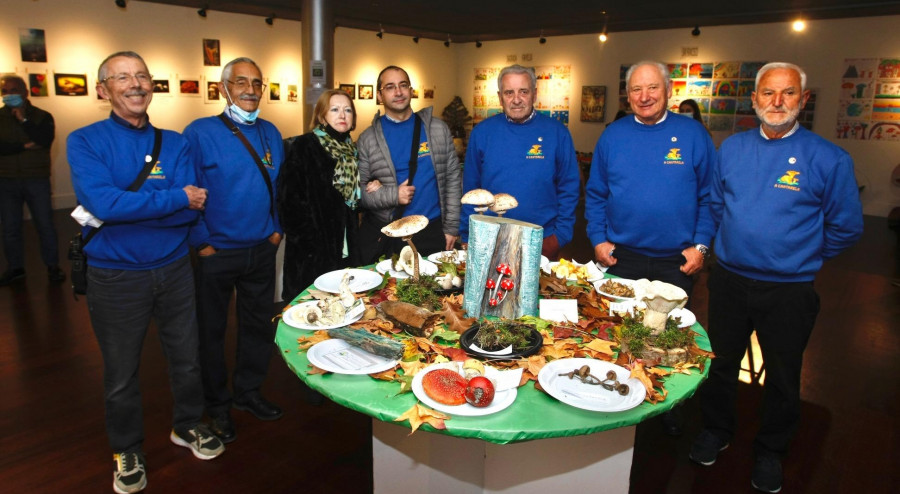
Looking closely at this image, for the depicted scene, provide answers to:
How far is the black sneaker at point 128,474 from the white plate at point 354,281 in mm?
1212

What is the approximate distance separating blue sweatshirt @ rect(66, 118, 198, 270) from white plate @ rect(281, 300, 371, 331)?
71 cm

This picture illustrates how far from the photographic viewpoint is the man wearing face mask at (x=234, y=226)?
2.94 m

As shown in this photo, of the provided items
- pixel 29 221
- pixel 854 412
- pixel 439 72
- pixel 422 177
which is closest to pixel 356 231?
pixel 422 177

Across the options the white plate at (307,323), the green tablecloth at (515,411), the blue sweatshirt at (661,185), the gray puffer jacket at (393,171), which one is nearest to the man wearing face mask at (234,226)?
the gray puffer jacket at (393,171)

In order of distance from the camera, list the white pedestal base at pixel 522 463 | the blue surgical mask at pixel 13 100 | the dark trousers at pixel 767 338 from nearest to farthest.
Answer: the white pedestal base at pixel 522 463
the dark trousers at pixel 767 338
the blue surgical mask at pixel 13 100

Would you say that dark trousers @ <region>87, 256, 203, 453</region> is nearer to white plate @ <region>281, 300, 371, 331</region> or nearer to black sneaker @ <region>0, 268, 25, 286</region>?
white plate @ <region>281, 300, 371, 331</region>

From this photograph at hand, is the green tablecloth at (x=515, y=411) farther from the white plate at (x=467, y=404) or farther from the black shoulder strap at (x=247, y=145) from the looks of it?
the black shoulder strap at (x=247, y=145)

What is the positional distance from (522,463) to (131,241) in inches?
73.1

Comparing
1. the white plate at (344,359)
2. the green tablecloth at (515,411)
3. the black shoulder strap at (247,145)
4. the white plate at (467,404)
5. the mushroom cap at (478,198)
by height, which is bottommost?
the green tablecloth at (515,411)

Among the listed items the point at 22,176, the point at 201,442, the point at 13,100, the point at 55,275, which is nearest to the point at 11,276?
the point at 55,275

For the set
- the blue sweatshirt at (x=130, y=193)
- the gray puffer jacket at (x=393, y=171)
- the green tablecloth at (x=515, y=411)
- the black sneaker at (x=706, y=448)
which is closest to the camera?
the green tablecloth at (x=515, y=411)

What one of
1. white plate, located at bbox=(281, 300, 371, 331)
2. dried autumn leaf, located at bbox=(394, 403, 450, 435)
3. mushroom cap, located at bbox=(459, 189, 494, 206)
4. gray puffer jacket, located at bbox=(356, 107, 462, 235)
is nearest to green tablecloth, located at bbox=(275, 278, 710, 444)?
dried autumn leaf, located at bbox=(394, 403, 450, 435)

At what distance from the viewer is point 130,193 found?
2420 millimetres

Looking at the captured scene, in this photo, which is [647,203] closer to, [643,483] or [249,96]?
[643,483]
